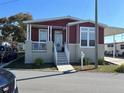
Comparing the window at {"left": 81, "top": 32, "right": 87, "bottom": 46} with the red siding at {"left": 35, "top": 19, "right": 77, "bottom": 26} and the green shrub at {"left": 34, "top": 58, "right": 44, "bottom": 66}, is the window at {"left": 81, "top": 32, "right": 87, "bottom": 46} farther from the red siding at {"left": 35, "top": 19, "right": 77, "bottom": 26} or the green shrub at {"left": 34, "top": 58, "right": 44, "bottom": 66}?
the green shrub at {"left": 34, "top": 58, "right": 44, "bottom": 66}

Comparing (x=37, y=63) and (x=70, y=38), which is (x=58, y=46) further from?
(x=37, y=63)

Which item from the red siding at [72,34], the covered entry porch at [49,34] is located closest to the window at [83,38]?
the red siding at [72,34]

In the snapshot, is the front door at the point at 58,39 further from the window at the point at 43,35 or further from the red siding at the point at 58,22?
the red siding at the point at 58,22

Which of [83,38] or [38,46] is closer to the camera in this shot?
[38,46]

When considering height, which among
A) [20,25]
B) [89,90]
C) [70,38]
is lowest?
[89,90]

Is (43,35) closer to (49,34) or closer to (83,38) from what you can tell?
(49,34)

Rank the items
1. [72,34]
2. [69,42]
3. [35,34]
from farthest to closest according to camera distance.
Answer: [35,34] → [72,34] → [69,42]

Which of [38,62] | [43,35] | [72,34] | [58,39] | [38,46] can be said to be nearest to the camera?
[38,62]

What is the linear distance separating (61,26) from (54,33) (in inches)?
77.7

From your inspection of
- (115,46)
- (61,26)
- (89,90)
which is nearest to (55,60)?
(61,26)

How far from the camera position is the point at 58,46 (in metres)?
29.4

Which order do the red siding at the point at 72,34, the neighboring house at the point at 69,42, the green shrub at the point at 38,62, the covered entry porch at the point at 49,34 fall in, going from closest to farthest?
the green shrub at the point at 38,62 < the neighboring house at the point at 69,42 < the red siding at the point at 72,34 < the covered entry porch at the point at 49,34

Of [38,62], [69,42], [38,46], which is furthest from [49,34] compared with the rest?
[38,62]

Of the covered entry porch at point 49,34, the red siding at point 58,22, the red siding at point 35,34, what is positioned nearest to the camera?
→ the red siding at point 58,22
